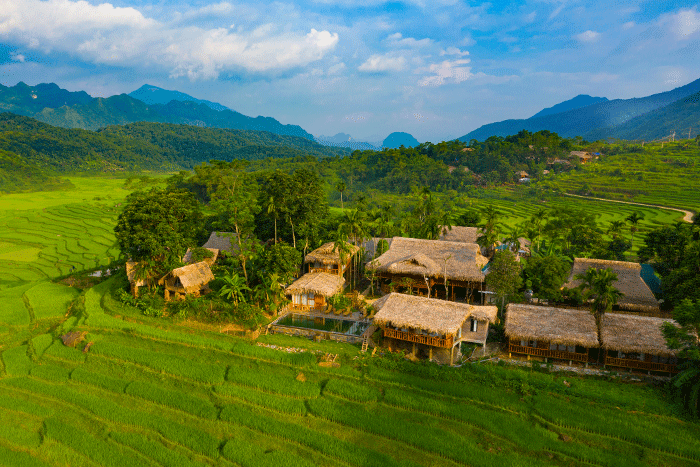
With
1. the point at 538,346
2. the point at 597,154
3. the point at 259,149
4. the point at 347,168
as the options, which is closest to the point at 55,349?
the point at 538,346

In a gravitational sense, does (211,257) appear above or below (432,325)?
above

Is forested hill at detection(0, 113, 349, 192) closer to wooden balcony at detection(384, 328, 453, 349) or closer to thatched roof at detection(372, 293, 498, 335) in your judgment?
thatched roof at detection(372, 293, 498, 335)

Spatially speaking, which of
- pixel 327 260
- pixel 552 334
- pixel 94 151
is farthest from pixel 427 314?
pixel 94 151

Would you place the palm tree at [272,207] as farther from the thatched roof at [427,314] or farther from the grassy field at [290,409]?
the thatched roof at [427,314]

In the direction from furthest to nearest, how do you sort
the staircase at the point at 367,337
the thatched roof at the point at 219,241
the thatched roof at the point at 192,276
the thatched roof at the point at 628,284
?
1. the thatched roof at the point at 219,241
2. the thatched roof at the point at 192,276
3. the thatched roof at the point at 628,284
4. the staircase at the point at 367,337

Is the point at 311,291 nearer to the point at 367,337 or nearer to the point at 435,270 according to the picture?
the point at 367,337

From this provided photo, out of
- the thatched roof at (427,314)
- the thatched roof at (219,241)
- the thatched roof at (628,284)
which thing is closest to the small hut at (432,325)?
the thatched roof at (427,314)

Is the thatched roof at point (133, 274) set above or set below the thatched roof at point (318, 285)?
above
